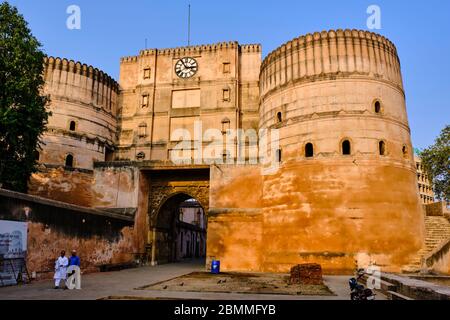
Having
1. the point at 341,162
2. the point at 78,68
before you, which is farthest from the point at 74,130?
the point at 341,162

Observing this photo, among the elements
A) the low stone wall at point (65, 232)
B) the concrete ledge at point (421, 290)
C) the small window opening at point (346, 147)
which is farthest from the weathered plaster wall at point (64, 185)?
the concrete ledge at point (421, 290)

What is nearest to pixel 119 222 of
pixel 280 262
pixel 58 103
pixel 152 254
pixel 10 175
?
pixel 152 254

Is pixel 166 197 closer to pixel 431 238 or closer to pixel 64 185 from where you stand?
pixel 64 185

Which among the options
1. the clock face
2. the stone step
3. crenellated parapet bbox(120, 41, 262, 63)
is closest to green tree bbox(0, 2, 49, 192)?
the clock face

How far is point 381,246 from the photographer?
16406 millimetres

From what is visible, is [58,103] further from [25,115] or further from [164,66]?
[25,115]

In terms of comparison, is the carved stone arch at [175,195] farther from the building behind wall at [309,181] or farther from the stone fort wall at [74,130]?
the stone fort wall at [74,130]

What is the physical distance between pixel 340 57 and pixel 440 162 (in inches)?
495

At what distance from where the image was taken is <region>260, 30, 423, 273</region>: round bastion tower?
54.8 feet

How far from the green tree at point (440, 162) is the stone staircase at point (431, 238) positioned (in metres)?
6.87

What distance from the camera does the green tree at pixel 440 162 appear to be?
25703 mm

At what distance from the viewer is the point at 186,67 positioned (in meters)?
28.7

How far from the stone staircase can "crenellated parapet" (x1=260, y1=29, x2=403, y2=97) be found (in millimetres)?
7172

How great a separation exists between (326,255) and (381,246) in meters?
2.34
